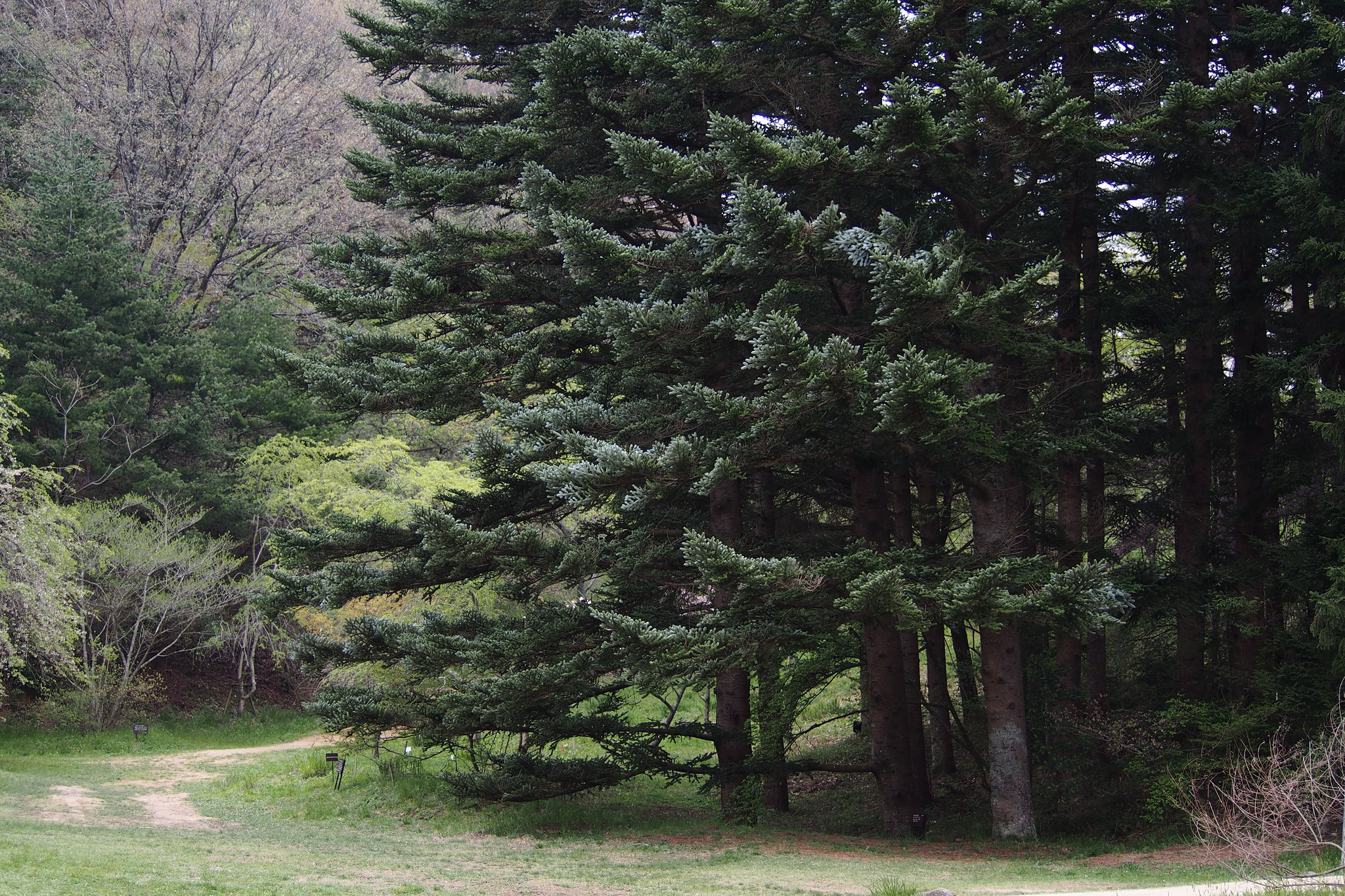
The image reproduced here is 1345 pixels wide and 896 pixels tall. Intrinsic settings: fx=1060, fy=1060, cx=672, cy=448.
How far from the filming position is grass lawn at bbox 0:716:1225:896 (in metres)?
8.79

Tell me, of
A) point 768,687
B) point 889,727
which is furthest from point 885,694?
point 768,687

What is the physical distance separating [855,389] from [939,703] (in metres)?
8.31

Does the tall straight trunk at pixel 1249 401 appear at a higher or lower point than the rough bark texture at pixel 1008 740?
higher

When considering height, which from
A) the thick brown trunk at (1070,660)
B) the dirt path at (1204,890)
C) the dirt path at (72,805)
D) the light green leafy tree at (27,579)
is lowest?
the dirt path at (72,805)

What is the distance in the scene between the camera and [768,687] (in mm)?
12734

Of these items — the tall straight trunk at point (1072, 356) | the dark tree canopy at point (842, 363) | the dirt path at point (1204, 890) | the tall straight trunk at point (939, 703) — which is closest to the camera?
the dirt path at point (1204, 890)

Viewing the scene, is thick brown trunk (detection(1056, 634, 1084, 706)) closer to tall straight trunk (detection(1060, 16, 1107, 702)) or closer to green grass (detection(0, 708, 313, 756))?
tall straight trunk (detection(1060, 16, 1107, 702))

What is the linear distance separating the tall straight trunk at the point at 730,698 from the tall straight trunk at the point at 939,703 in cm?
256

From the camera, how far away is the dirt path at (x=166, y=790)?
1402cm

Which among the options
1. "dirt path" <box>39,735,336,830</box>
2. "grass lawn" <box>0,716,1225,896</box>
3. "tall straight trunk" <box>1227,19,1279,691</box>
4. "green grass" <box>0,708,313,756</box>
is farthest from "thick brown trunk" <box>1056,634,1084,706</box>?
"green grass" <box>0,708,313,756</box>

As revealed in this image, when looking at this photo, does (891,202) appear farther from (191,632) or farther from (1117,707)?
(191,632)

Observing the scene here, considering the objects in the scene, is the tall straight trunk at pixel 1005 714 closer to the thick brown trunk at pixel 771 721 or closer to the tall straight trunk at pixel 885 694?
the tall straight trunk at pixel 885 694

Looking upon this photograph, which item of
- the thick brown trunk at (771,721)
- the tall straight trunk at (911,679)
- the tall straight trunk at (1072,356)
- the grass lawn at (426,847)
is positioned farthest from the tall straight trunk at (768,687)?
the tall straight trunk at (1072,356)

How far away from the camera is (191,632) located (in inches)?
1051
